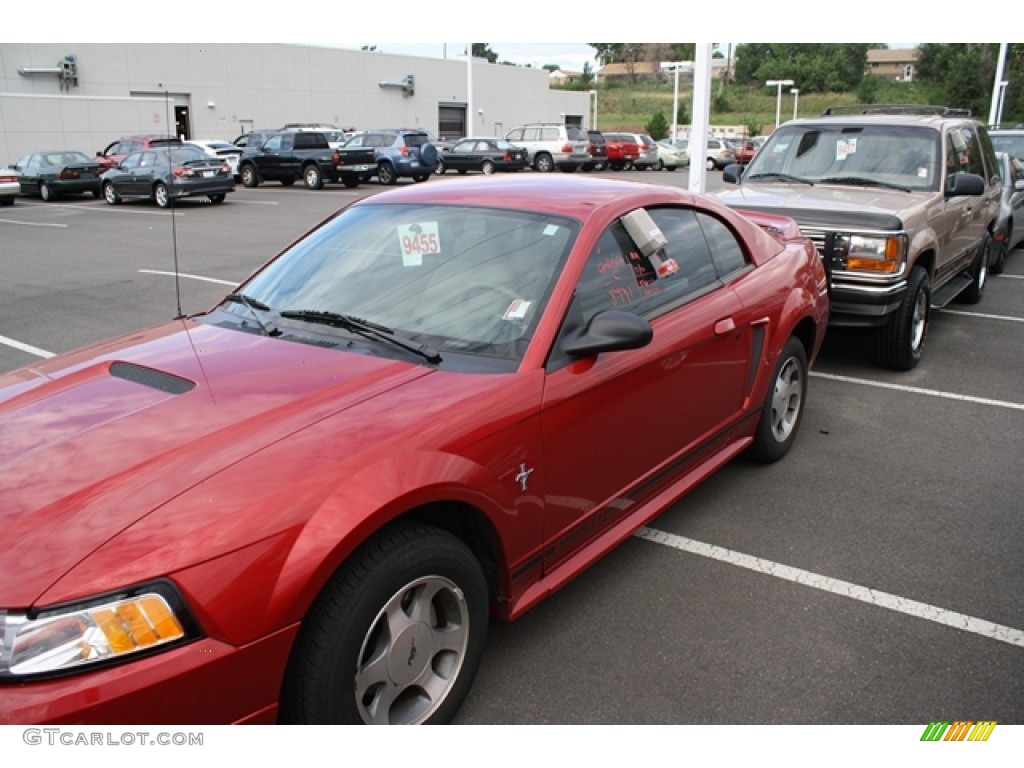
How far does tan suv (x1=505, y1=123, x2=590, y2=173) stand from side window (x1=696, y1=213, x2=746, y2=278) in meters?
28.9

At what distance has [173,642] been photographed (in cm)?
192

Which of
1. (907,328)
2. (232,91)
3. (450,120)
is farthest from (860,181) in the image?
(450,120)

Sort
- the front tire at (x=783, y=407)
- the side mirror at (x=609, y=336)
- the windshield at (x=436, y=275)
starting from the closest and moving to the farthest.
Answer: the side mirror at (x=609, y=336)
the windshield at (x=436, y=275)
the front tire at (x=783, y=407)

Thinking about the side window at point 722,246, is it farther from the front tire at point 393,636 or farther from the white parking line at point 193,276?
the white parking line at point 193,276

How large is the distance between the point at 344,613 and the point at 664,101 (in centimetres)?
9348

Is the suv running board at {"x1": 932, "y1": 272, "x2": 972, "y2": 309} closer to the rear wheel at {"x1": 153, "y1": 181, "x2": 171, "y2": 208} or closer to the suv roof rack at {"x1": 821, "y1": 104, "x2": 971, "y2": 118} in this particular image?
the suv roof rack at {"x1": 821, "y1": 104, "x2": 971, "y2": 118}

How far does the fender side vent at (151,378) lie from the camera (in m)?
2.73

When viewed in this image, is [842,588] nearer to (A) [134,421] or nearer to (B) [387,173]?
(A) [134,421]

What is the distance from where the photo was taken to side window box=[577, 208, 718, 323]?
10.6 ft

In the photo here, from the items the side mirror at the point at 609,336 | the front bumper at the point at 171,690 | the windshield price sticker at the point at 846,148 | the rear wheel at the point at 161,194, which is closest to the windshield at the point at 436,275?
the side mirror at the point at 609,336

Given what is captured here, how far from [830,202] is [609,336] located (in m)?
4.38

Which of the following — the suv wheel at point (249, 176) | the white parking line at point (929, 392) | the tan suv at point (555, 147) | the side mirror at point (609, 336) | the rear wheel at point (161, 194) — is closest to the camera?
the side mirror at point (609, 336)

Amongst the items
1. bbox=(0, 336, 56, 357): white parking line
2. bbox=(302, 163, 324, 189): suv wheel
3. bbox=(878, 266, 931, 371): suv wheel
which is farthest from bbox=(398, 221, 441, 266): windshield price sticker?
bbox=(302, 163, 324, 189): suv wheel
